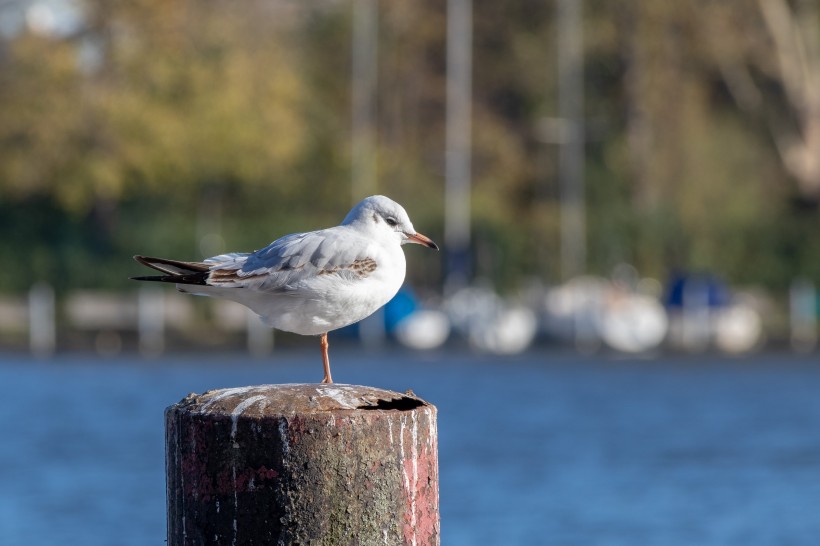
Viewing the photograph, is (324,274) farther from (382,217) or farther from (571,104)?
(571,104)

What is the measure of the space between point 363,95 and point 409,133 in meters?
2.95

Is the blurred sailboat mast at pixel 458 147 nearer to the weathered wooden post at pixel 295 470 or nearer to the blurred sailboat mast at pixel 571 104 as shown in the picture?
the blurred sailboat mast at pixel 571 104

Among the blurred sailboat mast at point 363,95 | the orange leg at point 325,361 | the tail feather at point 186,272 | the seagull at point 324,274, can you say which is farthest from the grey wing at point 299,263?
the blurred sailboat mast at point 363,95

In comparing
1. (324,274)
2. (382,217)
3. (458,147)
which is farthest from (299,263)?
(458,147)

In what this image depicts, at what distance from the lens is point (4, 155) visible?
37906mm

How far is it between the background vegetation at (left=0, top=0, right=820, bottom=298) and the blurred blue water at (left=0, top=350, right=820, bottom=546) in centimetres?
525

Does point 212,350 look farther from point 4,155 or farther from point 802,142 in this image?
point 802,142

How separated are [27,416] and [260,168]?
15.0m

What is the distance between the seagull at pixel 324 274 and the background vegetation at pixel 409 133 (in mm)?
30222

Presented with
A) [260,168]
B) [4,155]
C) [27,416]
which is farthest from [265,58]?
[27,416]

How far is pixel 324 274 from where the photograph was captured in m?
6.11

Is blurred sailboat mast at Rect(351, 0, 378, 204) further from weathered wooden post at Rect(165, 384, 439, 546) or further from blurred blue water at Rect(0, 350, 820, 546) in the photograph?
weathered wooden post at Rect(165, 384, 439, 546)

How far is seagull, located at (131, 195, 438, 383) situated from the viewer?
19.9 ft

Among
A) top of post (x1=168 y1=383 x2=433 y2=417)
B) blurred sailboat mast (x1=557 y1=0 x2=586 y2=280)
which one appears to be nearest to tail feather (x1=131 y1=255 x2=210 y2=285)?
top of post (x1=168 y1=383 x2=433 y2=417)
